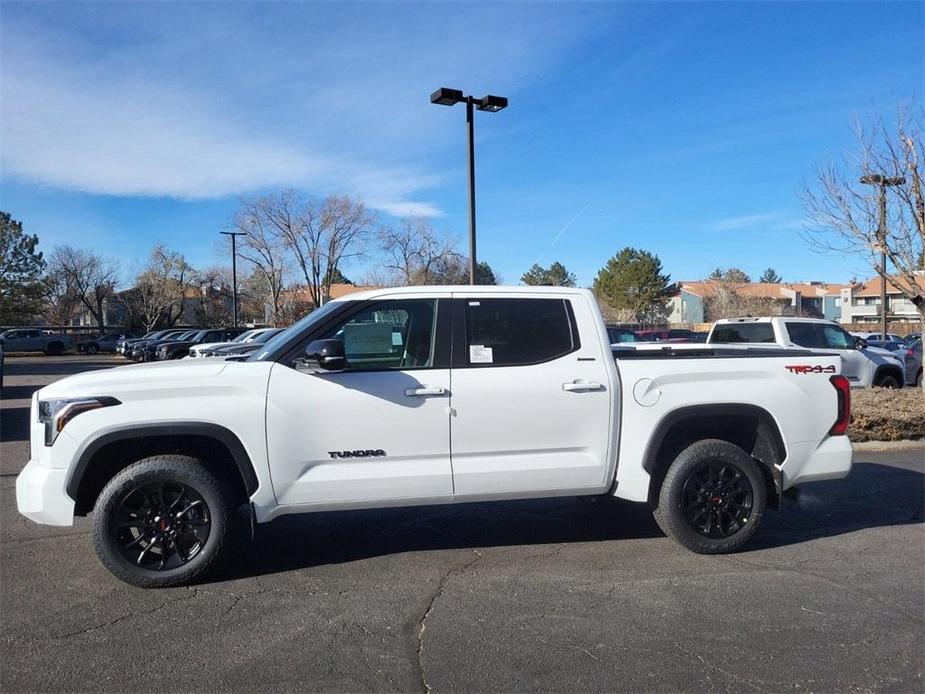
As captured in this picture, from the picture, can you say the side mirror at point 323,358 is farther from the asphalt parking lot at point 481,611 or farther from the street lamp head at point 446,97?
the street lamp head at point 446,97

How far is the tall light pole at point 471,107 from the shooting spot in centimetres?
1412

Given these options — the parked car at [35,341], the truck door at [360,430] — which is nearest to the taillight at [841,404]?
the truck door at [360,430]

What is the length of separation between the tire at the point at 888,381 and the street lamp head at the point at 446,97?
10336 millimetres

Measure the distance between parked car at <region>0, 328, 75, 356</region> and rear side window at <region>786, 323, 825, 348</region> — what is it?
4295cm

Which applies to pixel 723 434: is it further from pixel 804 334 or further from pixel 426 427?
pixel 804 334

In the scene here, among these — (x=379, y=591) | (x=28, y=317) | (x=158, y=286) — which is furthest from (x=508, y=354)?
(x=158, y=286)

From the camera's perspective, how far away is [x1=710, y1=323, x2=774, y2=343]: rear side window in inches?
553

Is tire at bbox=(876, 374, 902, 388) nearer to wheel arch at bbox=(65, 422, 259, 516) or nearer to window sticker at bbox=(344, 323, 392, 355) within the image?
window sticker at bbox=(344, 323, 392, 355)

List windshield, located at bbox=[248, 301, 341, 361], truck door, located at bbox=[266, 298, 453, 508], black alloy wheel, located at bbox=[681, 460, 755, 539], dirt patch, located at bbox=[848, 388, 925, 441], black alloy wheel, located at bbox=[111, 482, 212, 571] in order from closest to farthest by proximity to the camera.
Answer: black alloy wheel, located at bbox=[111, 482, 212, 571] → truck door, located at bbox=[266, 298, 453, 508] → windshield, located at bbox=[248, 301, 341, 361] → black alloy wheel, located at bbox=[681, 460, 755, 539] → dirt patch, located at bbox=[848, 388, 925, 441]

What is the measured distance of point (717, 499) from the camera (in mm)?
5504

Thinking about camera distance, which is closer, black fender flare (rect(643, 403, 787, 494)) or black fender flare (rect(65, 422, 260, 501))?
black fender flare (rect(65, 422, 260, 501))

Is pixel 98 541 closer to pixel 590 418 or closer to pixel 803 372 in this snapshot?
pixel 590 418

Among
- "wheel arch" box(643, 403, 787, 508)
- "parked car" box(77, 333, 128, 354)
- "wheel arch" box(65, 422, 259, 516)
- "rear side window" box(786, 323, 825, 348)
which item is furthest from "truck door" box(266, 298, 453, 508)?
"parked car" box(77, 333, 128, 354)

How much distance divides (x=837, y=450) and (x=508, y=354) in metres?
2.65
